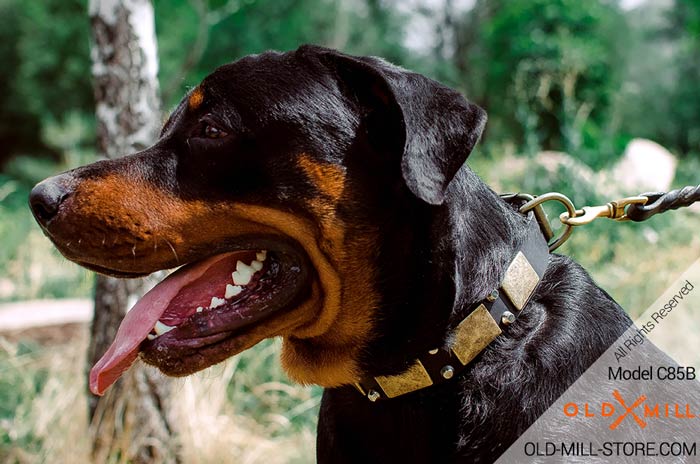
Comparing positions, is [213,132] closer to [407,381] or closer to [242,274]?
[242,274]

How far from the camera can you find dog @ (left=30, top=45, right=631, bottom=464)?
2.11 m

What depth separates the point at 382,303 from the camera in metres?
2.23

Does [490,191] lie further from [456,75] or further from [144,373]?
[456,75]

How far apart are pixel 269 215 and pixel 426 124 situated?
532 mm

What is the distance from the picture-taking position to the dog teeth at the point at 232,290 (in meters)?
2.29

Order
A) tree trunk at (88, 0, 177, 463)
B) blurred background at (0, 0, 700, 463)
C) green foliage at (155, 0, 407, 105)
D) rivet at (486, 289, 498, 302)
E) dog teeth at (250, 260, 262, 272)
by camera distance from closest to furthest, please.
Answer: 1. rivet at (486, 289, 498, 302)
2. dog teeth at (250, 260, 262, 272)
3. tree trunk at (88, 0, 177, 463)
4. blurred background at (0, 0, 700, 463)
5. green foliage at (155, 0, 407, 105)

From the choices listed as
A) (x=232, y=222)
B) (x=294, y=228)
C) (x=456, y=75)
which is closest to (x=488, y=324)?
(x=294, y=228)

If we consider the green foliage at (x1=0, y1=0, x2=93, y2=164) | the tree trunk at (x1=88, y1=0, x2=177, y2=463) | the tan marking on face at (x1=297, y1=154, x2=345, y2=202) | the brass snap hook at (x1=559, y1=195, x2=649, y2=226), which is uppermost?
the tan marking on face at (x1=297, y1=154, x2=345, y2=202)

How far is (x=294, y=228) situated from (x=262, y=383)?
2.85 meters

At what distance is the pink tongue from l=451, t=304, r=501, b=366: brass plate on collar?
77 cm

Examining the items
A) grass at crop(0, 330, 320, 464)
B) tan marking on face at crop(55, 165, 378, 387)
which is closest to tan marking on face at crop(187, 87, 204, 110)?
tan marking on face at crop(55, 165, 378, 387)

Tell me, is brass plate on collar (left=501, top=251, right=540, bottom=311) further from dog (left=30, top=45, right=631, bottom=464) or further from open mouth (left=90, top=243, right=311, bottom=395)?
open mouth (left=90, top=243, right=311, bottom=395)

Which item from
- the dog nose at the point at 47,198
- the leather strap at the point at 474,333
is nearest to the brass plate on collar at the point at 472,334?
the leather strap at the point at 474,333

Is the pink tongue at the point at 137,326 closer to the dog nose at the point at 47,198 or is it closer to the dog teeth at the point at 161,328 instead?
the dog teeth at the point at 161,328
